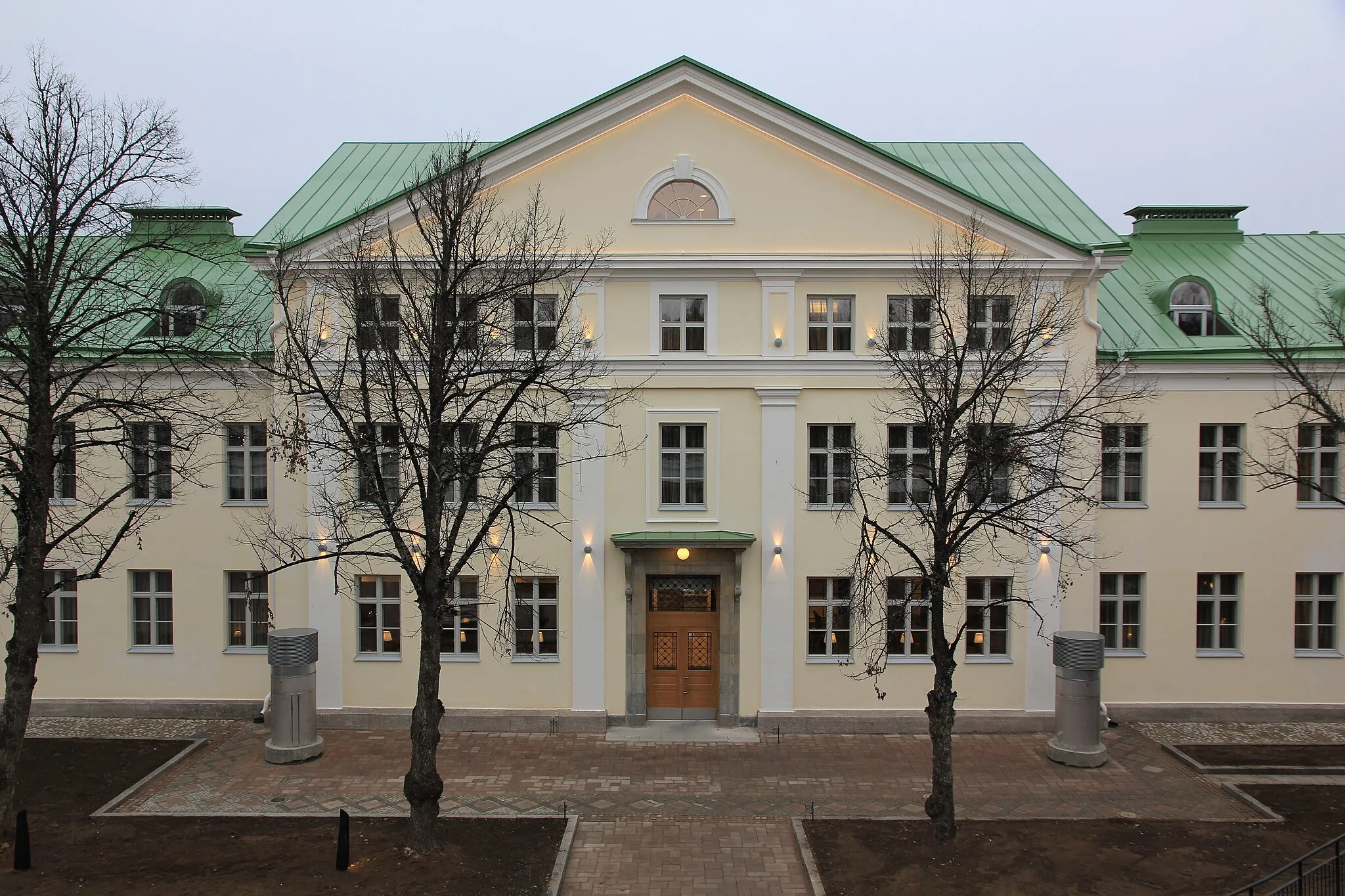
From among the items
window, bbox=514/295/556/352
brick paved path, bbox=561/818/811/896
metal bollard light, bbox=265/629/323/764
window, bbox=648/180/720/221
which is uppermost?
window, bbox=648/180/720/221

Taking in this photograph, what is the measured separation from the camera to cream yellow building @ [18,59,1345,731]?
18375 millimetres

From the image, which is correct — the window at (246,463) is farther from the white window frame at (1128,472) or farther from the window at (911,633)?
the white window frame at (1128,472)

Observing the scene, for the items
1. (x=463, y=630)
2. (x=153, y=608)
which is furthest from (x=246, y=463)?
(x=463, y=630)

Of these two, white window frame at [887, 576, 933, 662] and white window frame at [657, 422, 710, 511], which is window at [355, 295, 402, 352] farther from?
white window frame at [887, 576, 933, 662]

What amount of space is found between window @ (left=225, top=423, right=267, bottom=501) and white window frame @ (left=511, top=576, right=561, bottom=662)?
6184mm

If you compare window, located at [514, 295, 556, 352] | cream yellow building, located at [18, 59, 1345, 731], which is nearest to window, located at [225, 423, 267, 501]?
cream yellow building, located at [18, 59, 1345, 731]

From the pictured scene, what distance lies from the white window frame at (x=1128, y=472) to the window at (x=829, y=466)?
5.70 metres

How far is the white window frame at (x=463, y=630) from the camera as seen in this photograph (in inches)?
739

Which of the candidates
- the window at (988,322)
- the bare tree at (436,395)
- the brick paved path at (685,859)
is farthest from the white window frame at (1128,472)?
the bare tree at (436,395)

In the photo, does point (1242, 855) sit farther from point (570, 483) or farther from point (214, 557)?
point (214, 557)

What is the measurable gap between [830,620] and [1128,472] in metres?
7.30

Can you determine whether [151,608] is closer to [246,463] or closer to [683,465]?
[246,463]

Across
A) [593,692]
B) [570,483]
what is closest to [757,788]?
[593,692]

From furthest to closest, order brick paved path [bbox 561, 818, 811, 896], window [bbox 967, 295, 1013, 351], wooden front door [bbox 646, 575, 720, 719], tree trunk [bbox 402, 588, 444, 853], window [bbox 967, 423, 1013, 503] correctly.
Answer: wooden front door [bbox 646, 575, 720, 719] → window [bbox 967, 295, 1013, 351] → window [bbox 967, 423, 1013, 503] → tree trunk [bbox 402, 588, 444, 853] → brick paved path [bbox 561, 818, 811, 896]
